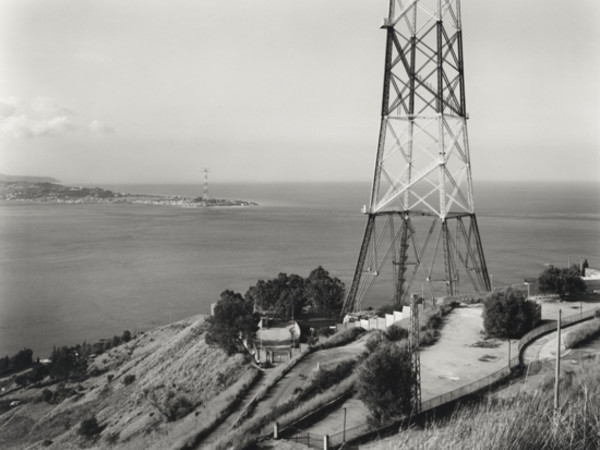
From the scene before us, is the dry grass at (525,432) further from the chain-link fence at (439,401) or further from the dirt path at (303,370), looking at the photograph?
the dirt path at (303,370)

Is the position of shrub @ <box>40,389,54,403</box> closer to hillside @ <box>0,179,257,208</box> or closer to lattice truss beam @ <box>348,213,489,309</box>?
lattice truss beam @ <box>348,213,489,309</box>

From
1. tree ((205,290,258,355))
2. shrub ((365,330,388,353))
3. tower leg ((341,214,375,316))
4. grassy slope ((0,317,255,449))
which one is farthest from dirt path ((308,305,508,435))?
tree ((205,290,258,355))

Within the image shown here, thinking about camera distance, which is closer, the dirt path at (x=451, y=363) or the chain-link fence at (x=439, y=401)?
the chain-link fence at (x=439, y=401)

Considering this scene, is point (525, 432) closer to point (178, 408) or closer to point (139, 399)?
point (178, 408)

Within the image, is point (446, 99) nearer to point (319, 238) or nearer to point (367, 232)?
point (367, 232)

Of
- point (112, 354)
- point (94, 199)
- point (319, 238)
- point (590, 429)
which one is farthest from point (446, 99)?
point (94, 199)

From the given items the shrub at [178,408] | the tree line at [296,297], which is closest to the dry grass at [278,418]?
the shrub at [178,408]
